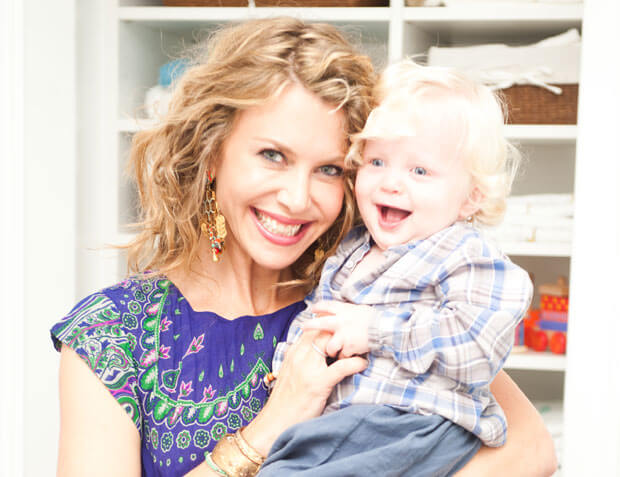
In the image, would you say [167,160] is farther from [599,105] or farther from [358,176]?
[599,105]

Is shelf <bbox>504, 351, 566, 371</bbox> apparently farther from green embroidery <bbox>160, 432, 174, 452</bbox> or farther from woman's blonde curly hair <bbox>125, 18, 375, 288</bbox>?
green embroidery <bbox>160, 432, 174, 452</bbox>

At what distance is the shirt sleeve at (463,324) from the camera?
104 cm

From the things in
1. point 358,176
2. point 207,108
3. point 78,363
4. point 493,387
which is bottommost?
point 493,387

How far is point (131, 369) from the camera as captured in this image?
1.15m

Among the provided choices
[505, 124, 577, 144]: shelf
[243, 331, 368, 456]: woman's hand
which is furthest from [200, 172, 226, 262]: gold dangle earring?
[505, 124, 577, 144]: shelf

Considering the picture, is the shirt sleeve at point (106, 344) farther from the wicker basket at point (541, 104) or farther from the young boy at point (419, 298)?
the wicker basket at point (541, 104)

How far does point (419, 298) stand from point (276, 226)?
278 millimetres

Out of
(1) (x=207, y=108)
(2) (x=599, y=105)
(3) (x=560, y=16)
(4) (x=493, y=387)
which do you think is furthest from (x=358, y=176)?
(3) (x=560, y=16)

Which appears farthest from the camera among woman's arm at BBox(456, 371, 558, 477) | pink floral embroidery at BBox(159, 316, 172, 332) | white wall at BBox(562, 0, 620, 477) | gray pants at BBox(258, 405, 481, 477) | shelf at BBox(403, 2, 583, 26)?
shelf at BBox(403, 2, 583, 26)

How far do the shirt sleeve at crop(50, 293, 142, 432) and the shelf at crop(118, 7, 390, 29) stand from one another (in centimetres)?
137

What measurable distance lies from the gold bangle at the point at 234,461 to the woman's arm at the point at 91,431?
0.14 metres

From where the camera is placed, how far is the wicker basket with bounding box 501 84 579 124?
7.47 ft

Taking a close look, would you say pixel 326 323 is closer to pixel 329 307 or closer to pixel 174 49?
pixel 329 307

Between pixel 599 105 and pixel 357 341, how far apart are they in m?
1.46
